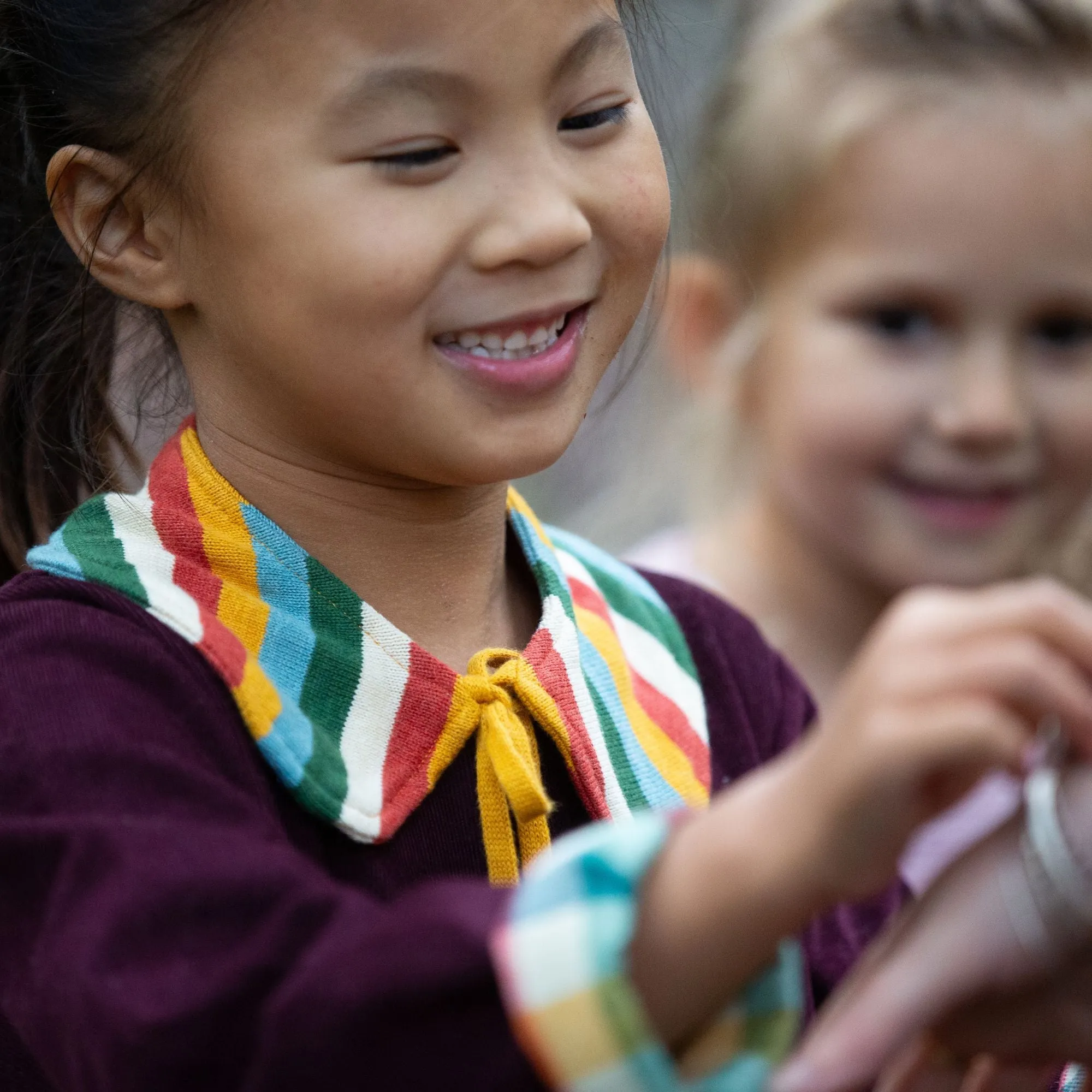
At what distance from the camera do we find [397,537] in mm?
1239

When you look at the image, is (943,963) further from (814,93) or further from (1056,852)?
(814,93)

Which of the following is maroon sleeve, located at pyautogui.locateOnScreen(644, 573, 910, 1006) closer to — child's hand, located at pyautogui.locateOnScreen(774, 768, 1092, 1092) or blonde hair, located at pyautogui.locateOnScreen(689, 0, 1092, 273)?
child's hand, located at pyautogui.locateOnScreen(774, 768, 1092, 1092)

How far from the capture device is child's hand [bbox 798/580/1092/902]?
75 centimetres

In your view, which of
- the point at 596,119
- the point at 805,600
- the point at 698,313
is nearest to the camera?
the point at 596,119

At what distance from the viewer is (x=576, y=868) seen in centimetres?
79

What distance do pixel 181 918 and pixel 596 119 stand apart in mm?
617

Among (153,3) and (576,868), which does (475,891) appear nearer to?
(576,868)

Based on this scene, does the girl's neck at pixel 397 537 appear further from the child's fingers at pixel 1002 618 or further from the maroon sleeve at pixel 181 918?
the child's fingers at pixel 1002 618

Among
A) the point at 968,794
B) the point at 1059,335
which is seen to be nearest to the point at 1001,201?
the point at 1059,335

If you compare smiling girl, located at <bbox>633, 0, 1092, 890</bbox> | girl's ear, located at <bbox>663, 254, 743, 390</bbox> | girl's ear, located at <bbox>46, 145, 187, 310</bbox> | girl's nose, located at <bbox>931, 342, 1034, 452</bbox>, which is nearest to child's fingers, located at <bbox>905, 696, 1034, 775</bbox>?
girl's ear, located at <bbox>46, 145, 187, 310</bbox>

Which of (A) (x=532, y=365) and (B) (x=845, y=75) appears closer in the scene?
(A) (x=532, y=365)

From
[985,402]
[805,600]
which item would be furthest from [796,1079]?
[805,600]

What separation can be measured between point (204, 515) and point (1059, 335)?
4.09 ft

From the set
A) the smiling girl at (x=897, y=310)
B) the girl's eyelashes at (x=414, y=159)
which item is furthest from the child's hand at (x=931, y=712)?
the smiling girl at (x=897, y=310)
